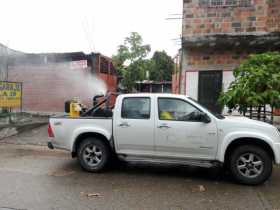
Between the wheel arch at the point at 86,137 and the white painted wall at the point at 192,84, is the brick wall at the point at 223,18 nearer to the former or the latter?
the white painted wall at the point at 192,84

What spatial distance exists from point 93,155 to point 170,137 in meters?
1.79

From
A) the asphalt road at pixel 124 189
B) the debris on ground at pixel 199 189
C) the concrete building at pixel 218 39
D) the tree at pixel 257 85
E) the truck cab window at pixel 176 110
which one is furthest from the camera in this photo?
the concrete building at pixel 218 39

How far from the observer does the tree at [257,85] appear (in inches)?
278

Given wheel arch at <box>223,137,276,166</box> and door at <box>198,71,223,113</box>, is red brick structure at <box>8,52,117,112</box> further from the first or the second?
wheel arch at <box>223,137,276,166</box>

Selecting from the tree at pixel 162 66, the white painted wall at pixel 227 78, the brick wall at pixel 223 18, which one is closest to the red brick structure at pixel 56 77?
the brick wall at pixel 223 18

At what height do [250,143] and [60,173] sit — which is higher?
[250,143]

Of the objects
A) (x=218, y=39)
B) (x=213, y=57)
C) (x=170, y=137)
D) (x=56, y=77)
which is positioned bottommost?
(x=170, y=137)

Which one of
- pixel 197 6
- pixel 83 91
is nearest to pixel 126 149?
pixel 197 6

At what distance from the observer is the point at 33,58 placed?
14438 millimetres

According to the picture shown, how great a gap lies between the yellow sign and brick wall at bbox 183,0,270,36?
688cm

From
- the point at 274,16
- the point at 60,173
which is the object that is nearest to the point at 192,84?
the point at 274,16

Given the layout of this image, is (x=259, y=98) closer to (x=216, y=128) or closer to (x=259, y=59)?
(x=259, y=59)

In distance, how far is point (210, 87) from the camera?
10203 mm

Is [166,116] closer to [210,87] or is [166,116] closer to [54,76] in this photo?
[210,87]
